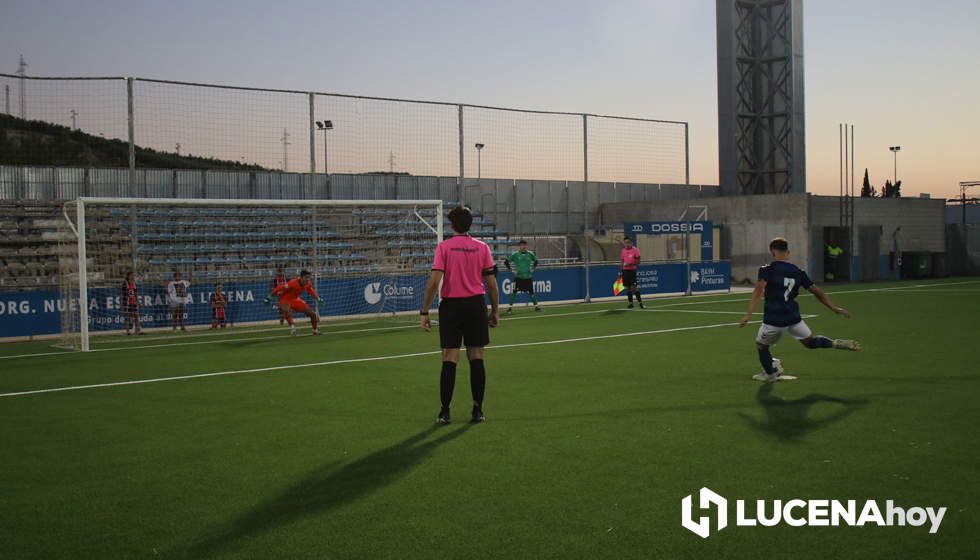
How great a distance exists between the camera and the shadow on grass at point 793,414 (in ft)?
25.3

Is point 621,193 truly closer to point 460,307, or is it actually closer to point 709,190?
point 709,190

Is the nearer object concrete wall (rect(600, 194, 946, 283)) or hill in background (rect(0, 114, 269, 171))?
hill in background (rect(0, 114, 269, 171))

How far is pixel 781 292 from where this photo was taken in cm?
1038

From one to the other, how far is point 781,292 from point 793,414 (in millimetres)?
2267

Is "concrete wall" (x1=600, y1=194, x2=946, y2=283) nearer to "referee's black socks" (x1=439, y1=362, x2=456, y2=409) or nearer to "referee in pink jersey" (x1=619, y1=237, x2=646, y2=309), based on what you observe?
"referee in pink jersey" (x1=619, y1=237, x2=646, y2=309)

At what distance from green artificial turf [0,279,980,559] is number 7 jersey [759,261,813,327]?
79 centimetres

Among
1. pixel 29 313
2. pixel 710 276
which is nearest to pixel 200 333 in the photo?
pixel 29 313

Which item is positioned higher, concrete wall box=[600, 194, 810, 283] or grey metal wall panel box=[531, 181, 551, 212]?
grey metal wall panel box=[531, 181, 551, 212]

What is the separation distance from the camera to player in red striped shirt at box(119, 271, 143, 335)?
20.8 m

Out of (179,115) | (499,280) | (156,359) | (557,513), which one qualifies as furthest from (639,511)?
Result: (499,280)

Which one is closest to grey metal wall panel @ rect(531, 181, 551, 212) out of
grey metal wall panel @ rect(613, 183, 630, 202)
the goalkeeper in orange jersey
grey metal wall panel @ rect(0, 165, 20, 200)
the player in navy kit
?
grey metal wall panel @ rect(613, 183, 630, 202)

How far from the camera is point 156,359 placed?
583 inches

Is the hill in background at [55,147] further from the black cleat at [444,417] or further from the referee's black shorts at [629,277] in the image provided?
the black cleat at [444,417]

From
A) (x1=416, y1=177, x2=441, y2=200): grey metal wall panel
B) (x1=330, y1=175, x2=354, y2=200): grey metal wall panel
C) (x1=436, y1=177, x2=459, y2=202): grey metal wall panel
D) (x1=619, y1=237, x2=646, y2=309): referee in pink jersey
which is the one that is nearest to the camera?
(x1=619, y1=237, x2=646, y2=309): referee in pink jersey
